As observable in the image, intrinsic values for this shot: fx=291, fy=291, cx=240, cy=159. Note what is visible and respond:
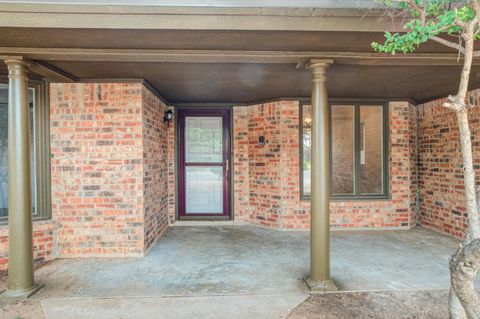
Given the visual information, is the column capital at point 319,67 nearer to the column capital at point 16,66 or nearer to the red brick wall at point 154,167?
the red brick wall at point 154,167

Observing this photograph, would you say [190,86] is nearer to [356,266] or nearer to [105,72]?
[105,72]

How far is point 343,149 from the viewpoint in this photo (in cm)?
545

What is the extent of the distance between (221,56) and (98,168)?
7.64 ft

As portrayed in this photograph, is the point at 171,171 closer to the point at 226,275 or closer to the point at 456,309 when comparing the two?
the point at 226,275

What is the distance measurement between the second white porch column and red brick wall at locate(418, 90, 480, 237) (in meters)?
3.09

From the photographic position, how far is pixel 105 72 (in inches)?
143

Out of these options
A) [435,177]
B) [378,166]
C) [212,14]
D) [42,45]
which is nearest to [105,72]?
[42,45]

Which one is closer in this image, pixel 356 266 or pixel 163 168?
pixel 356 266

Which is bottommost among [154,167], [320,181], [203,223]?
[203,223]

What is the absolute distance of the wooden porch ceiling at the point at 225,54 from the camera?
241cm

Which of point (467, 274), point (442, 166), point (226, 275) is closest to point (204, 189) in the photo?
point (226, 275)

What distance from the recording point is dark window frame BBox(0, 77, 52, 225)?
3.78 metres

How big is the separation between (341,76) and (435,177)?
2939 mm

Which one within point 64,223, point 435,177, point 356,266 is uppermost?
point 435,177
